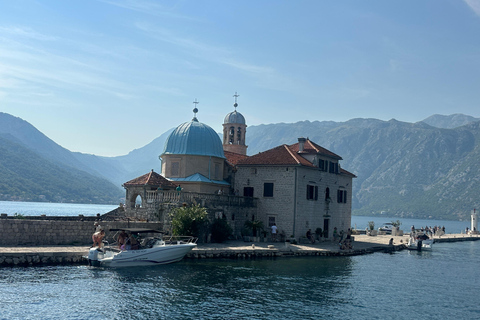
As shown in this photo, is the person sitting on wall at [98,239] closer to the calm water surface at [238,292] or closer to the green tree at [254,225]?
the calm water surface at [238,292]

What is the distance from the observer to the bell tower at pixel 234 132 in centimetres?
6744

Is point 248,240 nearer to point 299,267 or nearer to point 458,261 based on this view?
point 299,267

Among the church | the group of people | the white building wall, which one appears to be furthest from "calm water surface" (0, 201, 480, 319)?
the white building wall

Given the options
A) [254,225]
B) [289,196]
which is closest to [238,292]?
[254,225]

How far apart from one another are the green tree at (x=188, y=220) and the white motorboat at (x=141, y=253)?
311cm

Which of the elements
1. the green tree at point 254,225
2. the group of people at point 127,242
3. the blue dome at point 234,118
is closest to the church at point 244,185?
the green tree at point 254,225

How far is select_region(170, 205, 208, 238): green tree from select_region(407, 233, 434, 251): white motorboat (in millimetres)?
26175

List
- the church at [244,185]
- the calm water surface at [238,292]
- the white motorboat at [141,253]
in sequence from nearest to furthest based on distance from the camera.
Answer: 1. the calm water surface at [238,292]
2. the white motorboat at [141,253]
3. the church at [244,185]

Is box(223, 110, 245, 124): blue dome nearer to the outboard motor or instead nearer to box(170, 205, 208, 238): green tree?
box(170, 205, 208, 238): green tree

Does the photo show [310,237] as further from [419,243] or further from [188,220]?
[419,243]

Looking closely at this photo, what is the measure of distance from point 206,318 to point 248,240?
2450 centimetres

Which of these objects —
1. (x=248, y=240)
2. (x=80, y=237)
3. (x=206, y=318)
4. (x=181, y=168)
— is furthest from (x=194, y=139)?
(x=206, y=318)

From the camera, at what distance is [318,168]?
5162 cm

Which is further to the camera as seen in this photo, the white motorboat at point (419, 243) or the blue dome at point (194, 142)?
the white motorboat at point (419, 243)
